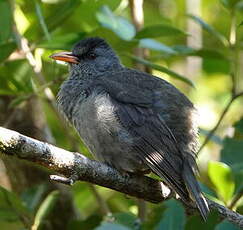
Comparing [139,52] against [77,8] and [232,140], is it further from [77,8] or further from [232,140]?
[232,140]

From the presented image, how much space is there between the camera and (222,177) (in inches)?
160

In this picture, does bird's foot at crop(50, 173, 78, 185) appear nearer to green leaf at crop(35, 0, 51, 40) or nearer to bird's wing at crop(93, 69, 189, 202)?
bird's wing at crop(93, 69, 189, 202)

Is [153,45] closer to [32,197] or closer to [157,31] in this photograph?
[157,31]

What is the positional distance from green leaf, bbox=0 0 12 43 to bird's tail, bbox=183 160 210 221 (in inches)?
63.1

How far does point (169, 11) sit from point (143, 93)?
9.05ft

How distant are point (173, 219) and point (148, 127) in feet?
5.95

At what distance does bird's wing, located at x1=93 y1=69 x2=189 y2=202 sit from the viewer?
4301mm

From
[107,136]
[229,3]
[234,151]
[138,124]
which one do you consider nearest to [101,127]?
[107,136]

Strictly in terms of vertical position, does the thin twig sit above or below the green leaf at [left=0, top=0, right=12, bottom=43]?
below

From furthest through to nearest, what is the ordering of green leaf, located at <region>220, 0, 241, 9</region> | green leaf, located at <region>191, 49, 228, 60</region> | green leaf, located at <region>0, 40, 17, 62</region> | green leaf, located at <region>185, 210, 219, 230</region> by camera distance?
green leaf, located at <region>191, 49, 228, 60</region>
green leaf, located at <region>220, 0, 241, 9</region>
green leaf, located at <region>0, 40, 17, 62</region>
green leaf, located at <region>185, 210, 219, 230</region>

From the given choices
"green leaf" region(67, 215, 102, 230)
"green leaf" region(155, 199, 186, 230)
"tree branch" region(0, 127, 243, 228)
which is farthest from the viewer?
"green leaf" region(67, 215, 102, 230)

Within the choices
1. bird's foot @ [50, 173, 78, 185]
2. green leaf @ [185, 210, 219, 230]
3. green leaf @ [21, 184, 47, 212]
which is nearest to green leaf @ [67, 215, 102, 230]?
green leaf @ [21, 184, 47, 212]

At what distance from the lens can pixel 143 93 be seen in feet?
15.7

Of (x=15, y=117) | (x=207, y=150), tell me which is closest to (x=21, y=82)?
(x=15, y=117)
